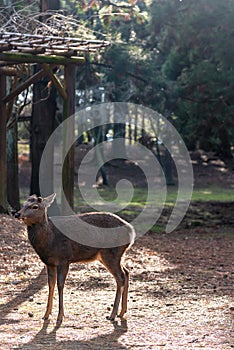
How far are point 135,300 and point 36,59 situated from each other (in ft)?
14.8

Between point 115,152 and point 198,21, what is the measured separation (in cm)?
1806

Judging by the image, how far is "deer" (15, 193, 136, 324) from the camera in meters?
7.64

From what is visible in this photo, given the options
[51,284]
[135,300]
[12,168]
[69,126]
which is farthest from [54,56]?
[12,168]

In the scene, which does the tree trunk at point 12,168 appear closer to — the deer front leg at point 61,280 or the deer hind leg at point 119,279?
the deer hind leg at point 119,279

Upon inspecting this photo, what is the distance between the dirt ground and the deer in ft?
1.02

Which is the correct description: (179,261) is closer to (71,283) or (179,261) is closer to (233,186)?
(71,283)

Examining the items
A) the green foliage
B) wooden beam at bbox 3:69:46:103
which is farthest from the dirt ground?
the green foliage

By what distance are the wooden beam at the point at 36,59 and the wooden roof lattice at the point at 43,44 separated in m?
0.08

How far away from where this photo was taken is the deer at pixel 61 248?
764 centimetres

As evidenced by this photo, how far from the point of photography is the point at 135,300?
29.2ft

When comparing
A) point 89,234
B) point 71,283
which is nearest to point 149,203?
point 71,283

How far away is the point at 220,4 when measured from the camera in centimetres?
1805

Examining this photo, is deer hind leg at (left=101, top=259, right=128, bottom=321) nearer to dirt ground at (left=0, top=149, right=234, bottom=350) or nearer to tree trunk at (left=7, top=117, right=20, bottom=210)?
dirt ground at (left=0, top=149, right=234, bottom=350)

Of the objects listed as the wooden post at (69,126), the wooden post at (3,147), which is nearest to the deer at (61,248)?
the wooden post at (69,126)
